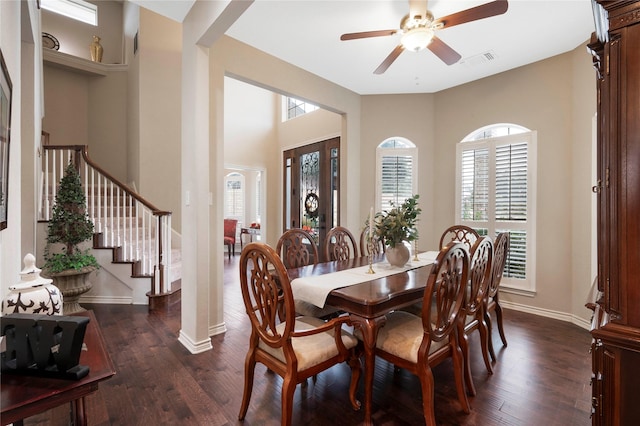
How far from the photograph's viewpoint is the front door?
5.14 meters

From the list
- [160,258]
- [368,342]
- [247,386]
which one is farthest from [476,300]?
[160,258]

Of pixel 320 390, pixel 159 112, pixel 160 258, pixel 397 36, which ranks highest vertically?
pixel 397 36

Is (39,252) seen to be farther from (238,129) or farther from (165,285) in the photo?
(238,129)

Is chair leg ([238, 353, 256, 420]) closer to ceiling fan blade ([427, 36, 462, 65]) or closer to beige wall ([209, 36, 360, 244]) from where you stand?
beige wall ([209, 36, 360, 244])

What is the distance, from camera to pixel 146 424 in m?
1.72

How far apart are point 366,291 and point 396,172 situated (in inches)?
123

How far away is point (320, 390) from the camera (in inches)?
81.1

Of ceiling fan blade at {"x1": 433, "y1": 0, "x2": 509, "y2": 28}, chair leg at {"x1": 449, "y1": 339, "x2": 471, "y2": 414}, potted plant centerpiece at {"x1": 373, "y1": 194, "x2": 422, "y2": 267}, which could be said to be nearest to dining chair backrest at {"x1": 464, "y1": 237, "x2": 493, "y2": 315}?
chair leg at {"x1": 449, "y1": 339, "x2": 471, "y2": 414}

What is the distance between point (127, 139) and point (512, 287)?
6744mm

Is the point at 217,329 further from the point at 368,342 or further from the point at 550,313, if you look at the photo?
the point at 550,313

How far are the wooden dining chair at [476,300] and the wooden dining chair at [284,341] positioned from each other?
2.40 ft

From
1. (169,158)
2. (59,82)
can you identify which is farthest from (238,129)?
(59,82)

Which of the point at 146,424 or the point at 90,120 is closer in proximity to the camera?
the point at 146,424

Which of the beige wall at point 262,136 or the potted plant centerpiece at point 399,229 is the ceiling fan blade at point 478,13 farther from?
the beige wall at point 262,136
